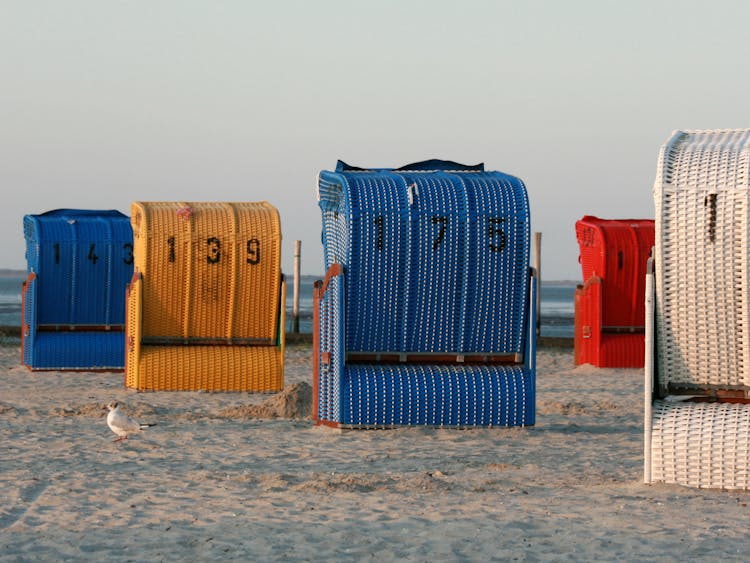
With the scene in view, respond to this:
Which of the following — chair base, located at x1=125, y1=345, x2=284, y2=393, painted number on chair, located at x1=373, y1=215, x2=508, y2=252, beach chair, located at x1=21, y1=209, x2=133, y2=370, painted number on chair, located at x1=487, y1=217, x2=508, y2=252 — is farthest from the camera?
beach chair, located at x1=21, y1=209, x2=133, y2=370

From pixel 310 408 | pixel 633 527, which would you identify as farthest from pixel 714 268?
pixel 310 408

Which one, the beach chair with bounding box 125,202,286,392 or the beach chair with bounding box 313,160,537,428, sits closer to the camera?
the beach chair with bounding box 313,160,537,428

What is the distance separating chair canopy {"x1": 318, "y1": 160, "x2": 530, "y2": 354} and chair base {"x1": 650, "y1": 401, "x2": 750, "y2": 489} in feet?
11.3

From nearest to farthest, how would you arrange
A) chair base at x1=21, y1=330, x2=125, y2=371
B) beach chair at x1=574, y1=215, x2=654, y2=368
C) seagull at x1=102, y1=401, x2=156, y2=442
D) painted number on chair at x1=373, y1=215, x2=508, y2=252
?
1. seagull at x1=102, y1=401, x2=156, y2=442
2. painted number on chair at x1=373, y1=215, x2=508, y2=252
3. chair base at x1=21, y1=330, x2=125, y2=371
4. beach chair at x1=574, y1=215, x2=654, y2=368

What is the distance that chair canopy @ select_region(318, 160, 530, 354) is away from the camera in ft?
37.3

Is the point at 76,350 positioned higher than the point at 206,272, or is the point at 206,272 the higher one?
the point at 206,272

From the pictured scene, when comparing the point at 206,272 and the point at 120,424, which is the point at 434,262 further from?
the point at 206,272

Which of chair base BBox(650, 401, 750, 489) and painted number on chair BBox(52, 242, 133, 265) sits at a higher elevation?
painted number on chair BBox(52, 242, 133, 265)

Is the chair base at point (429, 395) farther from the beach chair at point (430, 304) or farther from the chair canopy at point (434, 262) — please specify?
the chair canopy at point (434, 262)

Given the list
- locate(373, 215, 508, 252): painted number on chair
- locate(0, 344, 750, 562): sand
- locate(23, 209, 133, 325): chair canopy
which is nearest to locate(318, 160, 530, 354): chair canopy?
locate(373, 215, 508, 252): painted number on chair

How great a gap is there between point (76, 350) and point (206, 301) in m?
4.51

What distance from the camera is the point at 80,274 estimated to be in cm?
1919

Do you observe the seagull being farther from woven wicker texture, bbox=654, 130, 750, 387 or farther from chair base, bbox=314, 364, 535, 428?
woven wicker texture, bbox=654, 130, 750, 387

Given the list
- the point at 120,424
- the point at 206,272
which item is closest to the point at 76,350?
the point at 206,272
